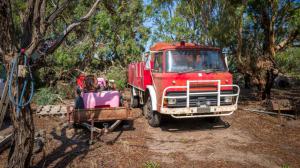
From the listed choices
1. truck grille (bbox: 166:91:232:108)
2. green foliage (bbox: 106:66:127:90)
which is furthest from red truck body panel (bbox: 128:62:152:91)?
green foliage (bbox: 106:66:127:90)

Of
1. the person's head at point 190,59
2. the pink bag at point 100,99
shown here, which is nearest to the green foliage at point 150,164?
the pink bag at point 100,99

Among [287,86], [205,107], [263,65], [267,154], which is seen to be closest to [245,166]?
[267,154]

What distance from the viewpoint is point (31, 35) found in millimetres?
4266

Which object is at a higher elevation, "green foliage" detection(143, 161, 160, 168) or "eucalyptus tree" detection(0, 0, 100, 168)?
"eucalyptus tree" detection(0, 0, 100, 168)

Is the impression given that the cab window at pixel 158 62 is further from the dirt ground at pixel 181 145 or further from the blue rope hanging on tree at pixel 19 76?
the blue rope hanging on tree at pixel 19 76

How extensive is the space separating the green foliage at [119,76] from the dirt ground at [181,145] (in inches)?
294

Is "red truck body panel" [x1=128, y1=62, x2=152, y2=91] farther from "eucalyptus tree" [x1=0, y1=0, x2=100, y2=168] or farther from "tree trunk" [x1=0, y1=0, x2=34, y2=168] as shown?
"tree trunk" [x1=0, y1=0, x2=34, y2=168]

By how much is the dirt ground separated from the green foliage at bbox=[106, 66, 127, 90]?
24.5 ft

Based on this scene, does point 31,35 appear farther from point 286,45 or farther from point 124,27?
point 124,27

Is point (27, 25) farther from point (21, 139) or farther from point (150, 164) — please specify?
point (150, 164)

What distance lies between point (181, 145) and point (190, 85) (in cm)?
165

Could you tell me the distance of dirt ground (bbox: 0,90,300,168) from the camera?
17.9 feet

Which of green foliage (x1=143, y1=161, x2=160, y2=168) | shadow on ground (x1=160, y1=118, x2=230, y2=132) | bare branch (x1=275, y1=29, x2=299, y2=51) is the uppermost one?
bare branch (x1=275, y1=29, x2=299, y2=51)

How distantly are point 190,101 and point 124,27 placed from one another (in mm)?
12584
